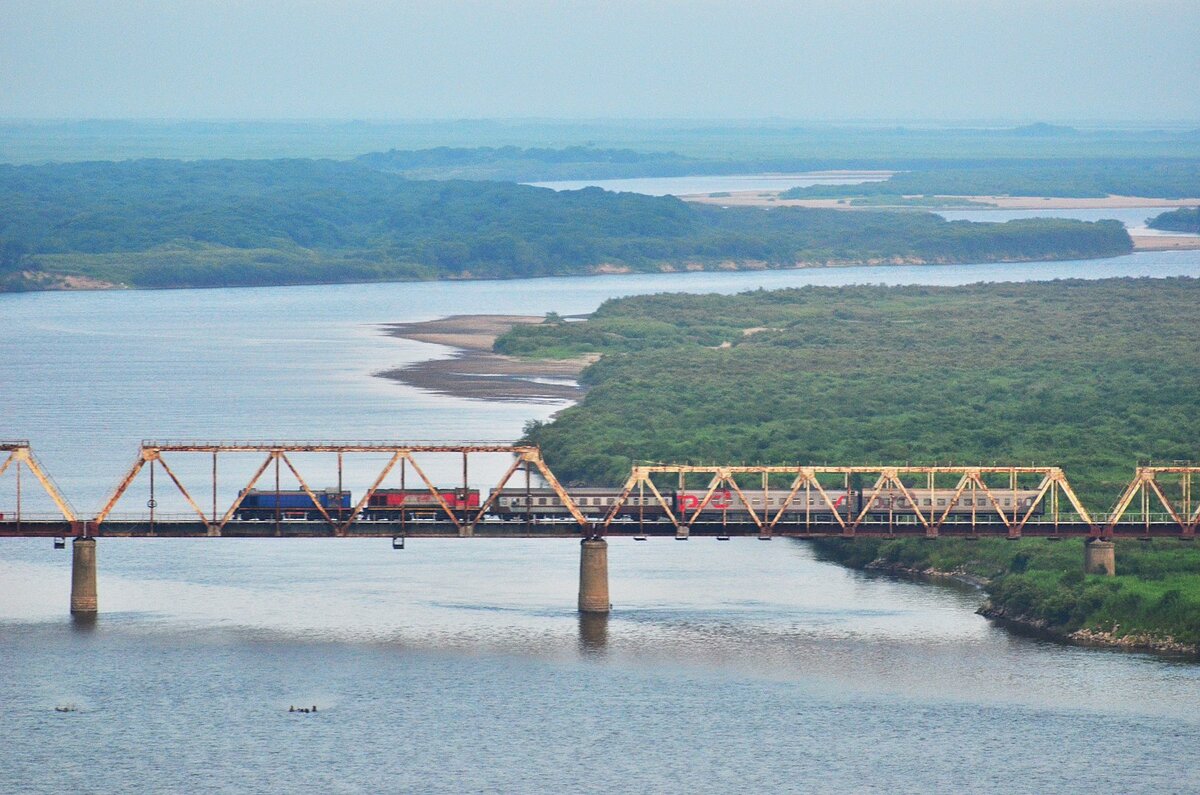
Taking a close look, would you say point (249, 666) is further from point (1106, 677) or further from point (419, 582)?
point (1106, 677)

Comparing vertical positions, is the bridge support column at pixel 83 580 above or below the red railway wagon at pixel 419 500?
below

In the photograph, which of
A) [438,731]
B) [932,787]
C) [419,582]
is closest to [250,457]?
[419,582]

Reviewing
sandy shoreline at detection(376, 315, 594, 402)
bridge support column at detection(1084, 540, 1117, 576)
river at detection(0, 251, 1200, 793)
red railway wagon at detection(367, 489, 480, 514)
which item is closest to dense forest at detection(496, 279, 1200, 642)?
bridge support column at detection(1084, 540, 1117, 576)

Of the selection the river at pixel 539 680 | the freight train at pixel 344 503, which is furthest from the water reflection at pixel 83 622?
the freight train at pixel 344 503

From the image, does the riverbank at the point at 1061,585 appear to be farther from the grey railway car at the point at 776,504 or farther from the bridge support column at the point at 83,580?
the bridge support column at the point at 83,580

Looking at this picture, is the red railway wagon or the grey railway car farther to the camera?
the grey railway car

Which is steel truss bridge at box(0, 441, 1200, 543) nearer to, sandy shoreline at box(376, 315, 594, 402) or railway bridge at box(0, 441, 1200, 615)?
railway bridge at box(0, 441, 1200, 615)
